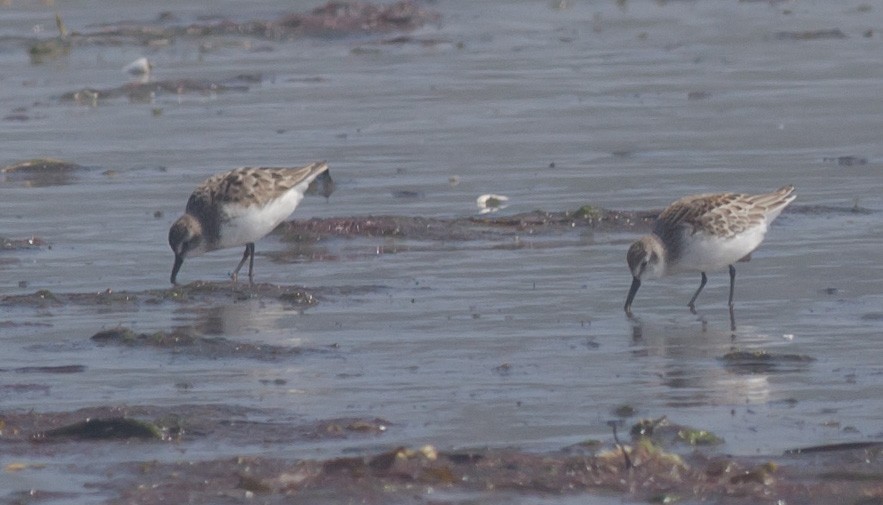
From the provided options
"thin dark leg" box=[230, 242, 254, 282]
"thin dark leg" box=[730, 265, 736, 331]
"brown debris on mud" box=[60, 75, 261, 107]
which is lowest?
"brown debris on mud" box=[60, 75, 261, 107]

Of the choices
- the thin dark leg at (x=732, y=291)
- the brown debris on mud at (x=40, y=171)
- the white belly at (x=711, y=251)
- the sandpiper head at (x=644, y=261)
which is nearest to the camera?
the thin dark leg at (x=732, y=291)

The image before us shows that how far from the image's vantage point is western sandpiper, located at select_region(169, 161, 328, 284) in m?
13.2

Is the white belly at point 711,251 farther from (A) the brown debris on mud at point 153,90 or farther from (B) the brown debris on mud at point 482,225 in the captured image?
(A) the brown debris on mud at point 153,90

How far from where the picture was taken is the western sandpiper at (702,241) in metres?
12.0

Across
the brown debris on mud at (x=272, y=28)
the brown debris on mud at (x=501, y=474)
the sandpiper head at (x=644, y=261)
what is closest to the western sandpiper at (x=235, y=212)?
the sandpiper head at (x=644, y=261)

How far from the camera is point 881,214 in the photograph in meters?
14.3

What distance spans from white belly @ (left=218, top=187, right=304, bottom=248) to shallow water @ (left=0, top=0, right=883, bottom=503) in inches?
11.3

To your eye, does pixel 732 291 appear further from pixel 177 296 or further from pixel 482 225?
pixel 177 296

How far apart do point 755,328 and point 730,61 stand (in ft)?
43.1

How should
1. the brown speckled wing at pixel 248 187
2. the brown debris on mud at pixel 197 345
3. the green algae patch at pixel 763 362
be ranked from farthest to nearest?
the brown speckled wing at pixel 248 187 < the brown debris on mud at pixel 197 345 < the green algae patch at pixel 763 362

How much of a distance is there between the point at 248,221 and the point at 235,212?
11 centimetres

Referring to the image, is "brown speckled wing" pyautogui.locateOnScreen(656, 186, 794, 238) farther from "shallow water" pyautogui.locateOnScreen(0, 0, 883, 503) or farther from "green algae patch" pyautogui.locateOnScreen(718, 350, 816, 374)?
"green algae patch" pyautogui.locateOnScreen(718, 350, 816, 374)

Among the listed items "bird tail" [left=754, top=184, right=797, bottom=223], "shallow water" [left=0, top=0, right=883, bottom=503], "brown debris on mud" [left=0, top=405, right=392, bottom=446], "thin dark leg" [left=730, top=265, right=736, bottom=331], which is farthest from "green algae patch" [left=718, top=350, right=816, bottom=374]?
"bird tail" [left=754, top=184, right=797, bottom=223]

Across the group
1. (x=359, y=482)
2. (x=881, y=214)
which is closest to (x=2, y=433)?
(x=359, y=482)
